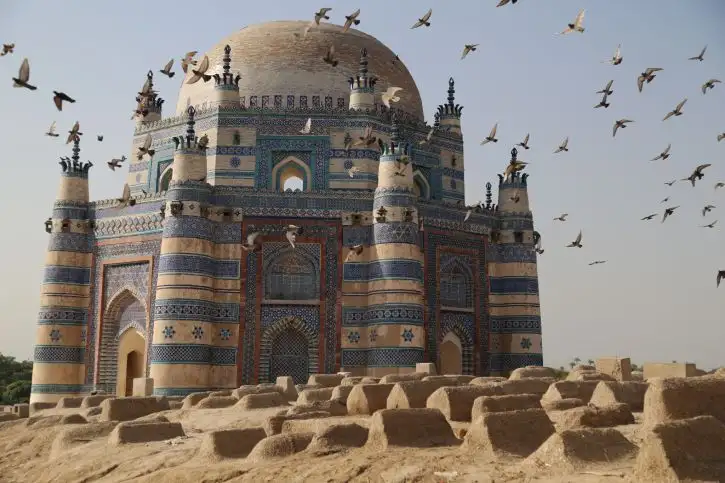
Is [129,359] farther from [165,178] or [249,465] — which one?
[249,465]

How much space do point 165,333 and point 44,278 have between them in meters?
6.32

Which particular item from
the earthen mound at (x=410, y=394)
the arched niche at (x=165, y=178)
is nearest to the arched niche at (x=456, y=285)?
the arched niche at (x=165, y=178)

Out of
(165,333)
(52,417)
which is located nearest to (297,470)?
(52,417)

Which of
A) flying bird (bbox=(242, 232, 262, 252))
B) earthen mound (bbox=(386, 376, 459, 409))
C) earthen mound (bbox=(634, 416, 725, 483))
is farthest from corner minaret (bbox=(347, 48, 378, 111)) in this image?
earthen mound (bbox=(634, 416, 725, 483))

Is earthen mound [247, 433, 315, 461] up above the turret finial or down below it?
below

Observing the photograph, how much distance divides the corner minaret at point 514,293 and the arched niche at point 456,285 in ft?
3.27

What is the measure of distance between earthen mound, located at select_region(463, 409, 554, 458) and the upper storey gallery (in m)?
19.0

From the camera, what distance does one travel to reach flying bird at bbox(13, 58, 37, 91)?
1427cm

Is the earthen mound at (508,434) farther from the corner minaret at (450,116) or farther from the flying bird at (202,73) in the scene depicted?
the corner minaret at (450,116)

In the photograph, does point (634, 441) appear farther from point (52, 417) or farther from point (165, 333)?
point (165, 333)

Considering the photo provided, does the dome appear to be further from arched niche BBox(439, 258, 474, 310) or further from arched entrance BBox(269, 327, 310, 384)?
arched entrance BBox(269, 327, 310, 384)

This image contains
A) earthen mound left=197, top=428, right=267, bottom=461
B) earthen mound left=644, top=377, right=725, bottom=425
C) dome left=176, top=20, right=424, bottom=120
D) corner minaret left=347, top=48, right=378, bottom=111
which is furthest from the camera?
dome left=176, top=20, right=424, bottom=120

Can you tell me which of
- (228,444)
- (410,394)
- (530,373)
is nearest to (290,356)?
(530,373)

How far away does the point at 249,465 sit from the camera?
424 inches
